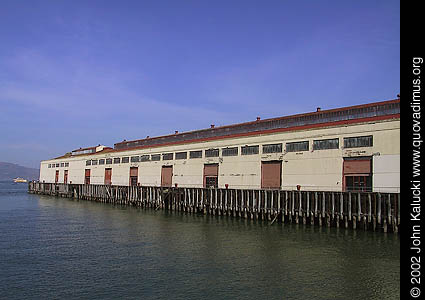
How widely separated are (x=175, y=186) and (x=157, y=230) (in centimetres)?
2188

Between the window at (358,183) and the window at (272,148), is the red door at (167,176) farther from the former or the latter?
the window at (358,183)

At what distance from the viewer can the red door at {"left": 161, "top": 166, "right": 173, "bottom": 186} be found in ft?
199

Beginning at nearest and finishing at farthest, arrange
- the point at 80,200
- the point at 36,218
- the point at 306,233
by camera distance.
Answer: the point at 306,233
the point at 36,218
the point at 80,200

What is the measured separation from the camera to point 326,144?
40688mm

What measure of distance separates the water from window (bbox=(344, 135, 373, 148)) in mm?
9955

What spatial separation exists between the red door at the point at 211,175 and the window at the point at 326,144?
56.0 feet

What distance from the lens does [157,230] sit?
35.8 meters

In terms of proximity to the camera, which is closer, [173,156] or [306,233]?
[306,233]

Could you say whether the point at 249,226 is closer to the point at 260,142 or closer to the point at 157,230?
the point at 157,230

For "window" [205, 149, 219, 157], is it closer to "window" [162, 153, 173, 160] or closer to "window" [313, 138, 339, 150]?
"window" [162, 153, 173, 160]

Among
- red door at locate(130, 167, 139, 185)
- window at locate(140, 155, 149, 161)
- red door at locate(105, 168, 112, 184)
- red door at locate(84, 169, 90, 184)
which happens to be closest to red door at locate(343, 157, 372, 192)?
window at locate(140, 155, 149, 161)

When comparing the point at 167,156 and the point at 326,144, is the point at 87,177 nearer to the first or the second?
the point at 167,156

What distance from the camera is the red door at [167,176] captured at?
60578mm
